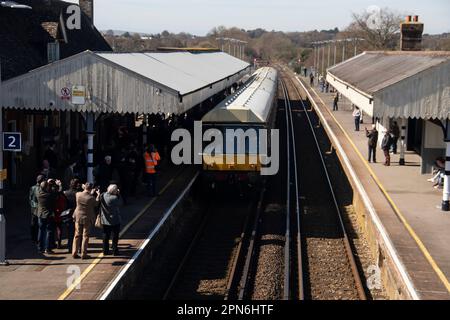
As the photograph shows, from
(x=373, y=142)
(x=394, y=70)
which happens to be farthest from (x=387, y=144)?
(x=394, y=70)

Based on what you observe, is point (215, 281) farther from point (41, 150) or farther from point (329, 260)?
point (41, 150)

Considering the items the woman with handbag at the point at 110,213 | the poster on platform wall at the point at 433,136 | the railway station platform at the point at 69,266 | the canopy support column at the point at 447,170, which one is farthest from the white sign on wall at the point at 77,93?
the poster on platform wall at the point at 433,136

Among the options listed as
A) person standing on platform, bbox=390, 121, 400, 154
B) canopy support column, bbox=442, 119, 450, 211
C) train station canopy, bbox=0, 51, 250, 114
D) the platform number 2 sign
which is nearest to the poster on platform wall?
person standing on platform, bbox=390, 121, 400, 154

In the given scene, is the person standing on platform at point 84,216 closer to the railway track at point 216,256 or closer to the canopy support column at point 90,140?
the railway track at point 216,256

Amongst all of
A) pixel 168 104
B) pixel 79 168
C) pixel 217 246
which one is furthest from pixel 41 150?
pixel 217 246

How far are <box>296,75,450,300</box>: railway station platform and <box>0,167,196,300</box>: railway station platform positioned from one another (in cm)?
507

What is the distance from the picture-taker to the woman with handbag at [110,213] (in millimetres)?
13016

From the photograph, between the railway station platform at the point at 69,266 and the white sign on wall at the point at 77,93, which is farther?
the white sign on wall at the point at 77,93

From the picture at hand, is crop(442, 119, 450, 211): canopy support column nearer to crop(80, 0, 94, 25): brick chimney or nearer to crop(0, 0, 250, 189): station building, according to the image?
crop(0, 0, 250, 189): station building

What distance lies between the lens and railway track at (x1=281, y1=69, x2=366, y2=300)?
13656 mm

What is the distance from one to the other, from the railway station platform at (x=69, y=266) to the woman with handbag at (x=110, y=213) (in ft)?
0.93

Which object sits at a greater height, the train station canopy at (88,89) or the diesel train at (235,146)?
the train station canopy at (88,89)

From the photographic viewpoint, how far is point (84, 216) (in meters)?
13.0

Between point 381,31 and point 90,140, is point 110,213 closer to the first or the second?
point 90,140
